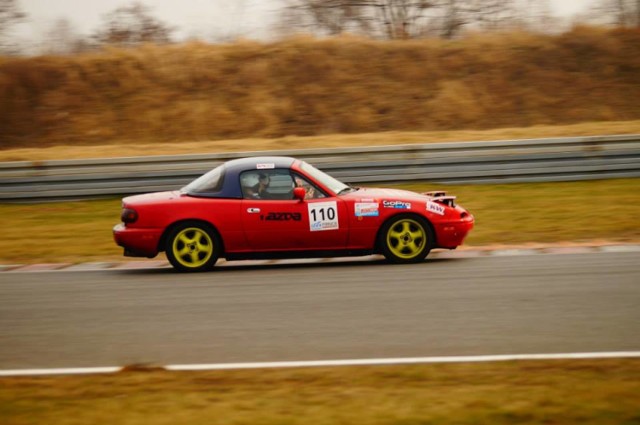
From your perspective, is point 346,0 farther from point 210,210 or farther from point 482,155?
point 210,210

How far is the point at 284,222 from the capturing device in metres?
10.4

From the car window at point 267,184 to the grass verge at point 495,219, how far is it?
2567 millimetres

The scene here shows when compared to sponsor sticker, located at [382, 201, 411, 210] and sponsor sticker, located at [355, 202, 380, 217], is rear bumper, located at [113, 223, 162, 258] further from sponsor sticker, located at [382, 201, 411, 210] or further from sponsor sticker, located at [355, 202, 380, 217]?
sponsor sticker, located at [382, 201, 411, 210]

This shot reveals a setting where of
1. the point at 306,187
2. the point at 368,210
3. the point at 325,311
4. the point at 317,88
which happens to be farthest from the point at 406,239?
the point at 317,88

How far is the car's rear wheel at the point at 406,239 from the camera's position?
10430 millimetres

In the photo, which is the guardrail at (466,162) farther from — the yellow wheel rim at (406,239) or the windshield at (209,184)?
the yellow wheel rim at (406,239)

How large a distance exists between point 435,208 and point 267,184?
201 centimetres

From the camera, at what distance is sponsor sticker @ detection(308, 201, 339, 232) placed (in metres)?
10.4

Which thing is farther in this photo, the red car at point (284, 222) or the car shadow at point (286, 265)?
the car shadow at point (286, 265)

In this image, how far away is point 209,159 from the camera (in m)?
16.1

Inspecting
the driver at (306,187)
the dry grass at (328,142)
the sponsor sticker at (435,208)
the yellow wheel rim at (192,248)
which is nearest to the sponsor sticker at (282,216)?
the driver at (306,187)

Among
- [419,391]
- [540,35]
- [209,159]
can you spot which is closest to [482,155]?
[209,159]

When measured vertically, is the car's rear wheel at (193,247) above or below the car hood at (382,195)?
below

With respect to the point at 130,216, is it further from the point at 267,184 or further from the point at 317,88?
the point at 317,88
